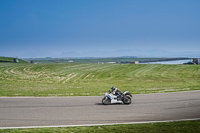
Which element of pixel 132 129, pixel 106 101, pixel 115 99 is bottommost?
pixel 132 129

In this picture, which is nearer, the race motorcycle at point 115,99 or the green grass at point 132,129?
the green grass at point 132,129

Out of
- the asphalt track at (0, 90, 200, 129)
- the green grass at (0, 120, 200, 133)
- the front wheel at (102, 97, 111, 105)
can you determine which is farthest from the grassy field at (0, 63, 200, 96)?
the green grass at (0, 120, 200, 133)

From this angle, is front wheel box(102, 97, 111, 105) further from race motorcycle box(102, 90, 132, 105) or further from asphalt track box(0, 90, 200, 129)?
asphalt track box(0, 90, 200, 129)

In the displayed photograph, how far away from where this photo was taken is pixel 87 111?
1430cm

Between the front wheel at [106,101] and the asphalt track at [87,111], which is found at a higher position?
the front wheel at [106,101]

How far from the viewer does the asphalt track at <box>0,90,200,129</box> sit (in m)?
12.3

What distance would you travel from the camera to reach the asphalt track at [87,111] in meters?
12.3

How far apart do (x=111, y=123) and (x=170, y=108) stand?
5200 millimetres

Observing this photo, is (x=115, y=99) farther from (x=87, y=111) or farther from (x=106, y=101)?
(x=87, y=111)

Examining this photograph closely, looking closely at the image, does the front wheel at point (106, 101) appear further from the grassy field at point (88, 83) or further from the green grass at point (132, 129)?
the green grass at point (132, 129)

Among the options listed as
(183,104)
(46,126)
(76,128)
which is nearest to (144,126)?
(76,128)

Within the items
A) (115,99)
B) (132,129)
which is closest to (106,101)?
(115,99)

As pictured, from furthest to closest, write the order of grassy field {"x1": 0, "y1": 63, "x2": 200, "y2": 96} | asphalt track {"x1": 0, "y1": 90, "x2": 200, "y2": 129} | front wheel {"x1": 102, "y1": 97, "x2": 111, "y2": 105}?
grassy field {"x1": 0, "y1": 63, "x2": 200, "y2": 96}
front wheel {"x1": 102, "y1": 97, "x2": 111, "y2": 105}
asphalt track {"x1": 0, "y1": 90, "x2": 200, "y2": 129}

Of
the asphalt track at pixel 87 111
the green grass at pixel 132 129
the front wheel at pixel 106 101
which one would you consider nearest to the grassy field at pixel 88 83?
the asphalt track at pixel 87 111
